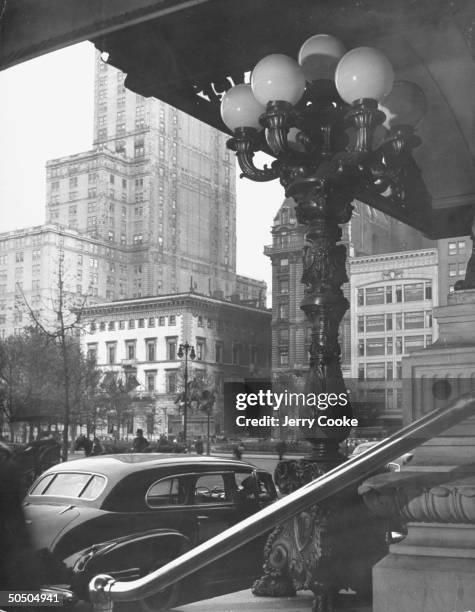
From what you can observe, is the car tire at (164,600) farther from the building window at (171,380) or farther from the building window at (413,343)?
the building window at (413,343)

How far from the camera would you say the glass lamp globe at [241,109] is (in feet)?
10.0

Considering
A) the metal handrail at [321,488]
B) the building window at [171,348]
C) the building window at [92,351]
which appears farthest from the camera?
the building window at [92,351]

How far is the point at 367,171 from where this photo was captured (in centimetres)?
288

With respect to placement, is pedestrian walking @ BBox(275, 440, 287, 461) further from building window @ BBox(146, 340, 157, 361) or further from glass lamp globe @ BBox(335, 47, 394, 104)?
glass lamp globe @ BBox(335, 47, 394, 104)

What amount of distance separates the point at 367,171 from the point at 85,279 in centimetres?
128

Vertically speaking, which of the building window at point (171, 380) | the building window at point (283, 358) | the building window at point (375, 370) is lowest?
the building window at point (171, 380)

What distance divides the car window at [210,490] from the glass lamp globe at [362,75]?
1452mm

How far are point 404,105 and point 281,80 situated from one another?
0.45 metres

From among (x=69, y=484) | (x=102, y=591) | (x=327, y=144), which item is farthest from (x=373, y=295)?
(x=69, y=484)

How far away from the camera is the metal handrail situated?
7.24ft

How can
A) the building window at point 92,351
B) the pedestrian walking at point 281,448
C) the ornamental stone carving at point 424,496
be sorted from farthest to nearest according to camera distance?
1. the building window at point 92,351
2. the pedestrian walking at point 281,448
3. the ornamental stone carving at point 424,496

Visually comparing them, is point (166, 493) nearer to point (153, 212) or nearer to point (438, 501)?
point (153, 212)

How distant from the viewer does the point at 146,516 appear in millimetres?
3207

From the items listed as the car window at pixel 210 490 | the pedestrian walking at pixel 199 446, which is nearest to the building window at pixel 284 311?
the pedestrian walking at pixel 199 446
